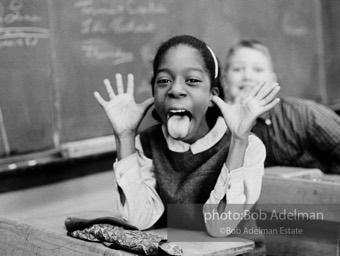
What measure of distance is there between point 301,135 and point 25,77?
134 centimetres

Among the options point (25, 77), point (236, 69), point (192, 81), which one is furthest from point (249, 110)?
point (236, 69)

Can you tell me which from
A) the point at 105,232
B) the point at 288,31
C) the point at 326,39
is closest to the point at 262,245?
the point at 105,232

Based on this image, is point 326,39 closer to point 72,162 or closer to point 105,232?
point 72,162

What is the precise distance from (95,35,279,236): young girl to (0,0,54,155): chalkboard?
2.76ft

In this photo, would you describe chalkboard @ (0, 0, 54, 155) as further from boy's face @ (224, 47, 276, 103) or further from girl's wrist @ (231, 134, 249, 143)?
girl's wrist @ (231, 134, 249, 143)

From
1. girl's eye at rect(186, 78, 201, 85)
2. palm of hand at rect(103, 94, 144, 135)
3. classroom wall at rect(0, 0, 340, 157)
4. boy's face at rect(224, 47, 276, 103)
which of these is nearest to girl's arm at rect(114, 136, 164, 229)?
palm of hand at rect(103, 94, 144, 135)

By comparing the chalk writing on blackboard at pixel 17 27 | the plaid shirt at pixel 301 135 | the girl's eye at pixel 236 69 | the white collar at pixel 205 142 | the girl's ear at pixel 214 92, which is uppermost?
the chalk writing on blackboard at pixel 17 27

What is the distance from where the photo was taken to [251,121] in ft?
7.06

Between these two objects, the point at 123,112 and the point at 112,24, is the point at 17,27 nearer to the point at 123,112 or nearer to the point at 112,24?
the point at 112,24

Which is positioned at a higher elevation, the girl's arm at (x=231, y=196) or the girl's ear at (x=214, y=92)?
the girl's ear at (x=214, y=92)

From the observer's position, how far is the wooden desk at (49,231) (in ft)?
6.56

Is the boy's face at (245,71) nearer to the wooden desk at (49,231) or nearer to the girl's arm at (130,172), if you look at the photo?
the wooden desk at (49,231)

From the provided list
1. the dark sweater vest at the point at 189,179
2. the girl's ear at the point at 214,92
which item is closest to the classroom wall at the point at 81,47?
the dark sweater vest at the point at 189,179

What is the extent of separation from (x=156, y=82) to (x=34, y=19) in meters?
1.12
